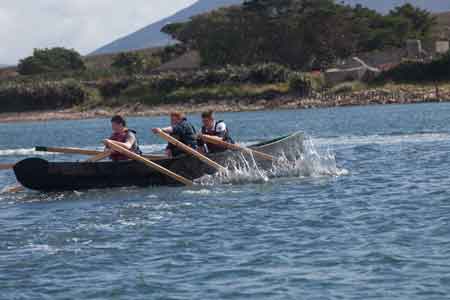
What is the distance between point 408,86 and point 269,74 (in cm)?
1092

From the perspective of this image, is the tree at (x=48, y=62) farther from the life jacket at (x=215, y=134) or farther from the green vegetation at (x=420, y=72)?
the life jacket at (x=215, y=134)

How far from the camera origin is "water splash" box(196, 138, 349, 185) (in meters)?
21.5

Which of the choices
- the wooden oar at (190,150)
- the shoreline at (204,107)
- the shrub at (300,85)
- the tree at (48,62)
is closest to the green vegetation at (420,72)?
the shoreline at (204,107)

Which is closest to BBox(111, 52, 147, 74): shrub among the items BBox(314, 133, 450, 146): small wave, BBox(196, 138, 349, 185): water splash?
BBox(314, 133, 450, 146): small wave

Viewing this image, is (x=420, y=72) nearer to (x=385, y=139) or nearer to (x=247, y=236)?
(x=385, y=139)

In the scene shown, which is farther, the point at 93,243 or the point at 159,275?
the point at 93,243

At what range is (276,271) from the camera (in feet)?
40.6

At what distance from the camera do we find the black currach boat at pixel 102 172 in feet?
68.7

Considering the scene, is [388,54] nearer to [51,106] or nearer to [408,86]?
[408,86]

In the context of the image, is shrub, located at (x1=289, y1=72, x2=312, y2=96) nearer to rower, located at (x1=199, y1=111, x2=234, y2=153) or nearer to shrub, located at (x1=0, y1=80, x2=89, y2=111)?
shrub, located at (x1=0, y1=80, x2=89, y2=111)

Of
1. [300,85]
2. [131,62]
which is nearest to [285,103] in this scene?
[300,85]

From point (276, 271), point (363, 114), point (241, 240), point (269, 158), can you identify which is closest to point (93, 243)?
point (241, 240)

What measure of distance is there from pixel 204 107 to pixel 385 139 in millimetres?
41983

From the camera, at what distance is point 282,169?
22281mm
